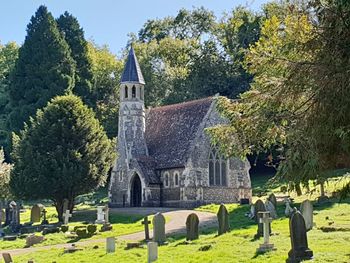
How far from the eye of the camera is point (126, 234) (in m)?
26.0

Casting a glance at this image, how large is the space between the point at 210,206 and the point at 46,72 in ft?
92.0

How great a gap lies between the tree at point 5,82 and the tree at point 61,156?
75.4 ft

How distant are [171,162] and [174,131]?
327cm

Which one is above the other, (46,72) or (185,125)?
(46,72)

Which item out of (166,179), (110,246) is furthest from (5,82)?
(110,246)

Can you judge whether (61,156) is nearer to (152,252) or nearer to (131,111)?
(131,111)

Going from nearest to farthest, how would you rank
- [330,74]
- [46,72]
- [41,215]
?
[330,74] → [41,215] → [46,72]

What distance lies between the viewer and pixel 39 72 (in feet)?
191

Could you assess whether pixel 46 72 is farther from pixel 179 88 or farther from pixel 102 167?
pixel 102 167

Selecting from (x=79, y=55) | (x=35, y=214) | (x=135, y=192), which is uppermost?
(x=79, y=55)

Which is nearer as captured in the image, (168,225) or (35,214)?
(168,225)

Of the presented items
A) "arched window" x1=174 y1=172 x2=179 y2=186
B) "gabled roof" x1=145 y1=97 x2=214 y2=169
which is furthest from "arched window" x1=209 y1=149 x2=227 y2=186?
"arched window" x1=174 y1=172 x2=179 y2=186

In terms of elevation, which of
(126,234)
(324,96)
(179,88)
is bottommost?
(126,234)

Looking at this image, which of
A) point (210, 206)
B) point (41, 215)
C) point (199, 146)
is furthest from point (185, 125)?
point (41, 215)
